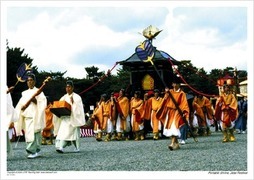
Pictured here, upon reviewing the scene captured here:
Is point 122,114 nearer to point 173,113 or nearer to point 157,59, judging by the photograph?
point 157,59

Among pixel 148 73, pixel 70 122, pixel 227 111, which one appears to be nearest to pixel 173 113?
pixel 70 122

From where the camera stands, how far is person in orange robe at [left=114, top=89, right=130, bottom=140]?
16.4 metres

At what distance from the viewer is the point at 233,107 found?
13.4 meters

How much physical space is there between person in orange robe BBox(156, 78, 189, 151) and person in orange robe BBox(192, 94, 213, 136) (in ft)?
18.9

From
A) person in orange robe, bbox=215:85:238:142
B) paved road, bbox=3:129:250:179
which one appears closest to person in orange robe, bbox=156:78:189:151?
paved road, bbox=3:129:250:179

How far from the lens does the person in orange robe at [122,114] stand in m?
16.4

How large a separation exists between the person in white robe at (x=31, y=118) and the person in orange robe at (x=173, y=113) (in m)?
2.54

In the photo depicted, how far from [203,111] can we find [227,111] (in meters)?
4.15

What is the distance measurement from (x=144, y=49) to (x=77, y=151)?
2.72m

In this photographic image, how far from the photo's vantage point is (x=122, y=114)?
53.8 ft

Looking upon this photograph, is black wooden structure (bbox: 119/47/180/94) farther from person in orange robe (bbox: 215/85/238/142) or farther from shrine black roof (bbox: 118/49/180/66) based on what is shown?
person in orange robe (bbox: 215/85/238/142)

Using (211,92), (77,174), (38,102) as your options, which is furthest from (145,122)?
(77,174)

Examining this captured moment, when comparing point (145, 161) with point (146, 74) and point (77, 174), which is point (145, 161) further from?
point (146, 74)

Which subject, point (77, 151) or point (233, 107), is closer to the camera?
point (77, 151)
